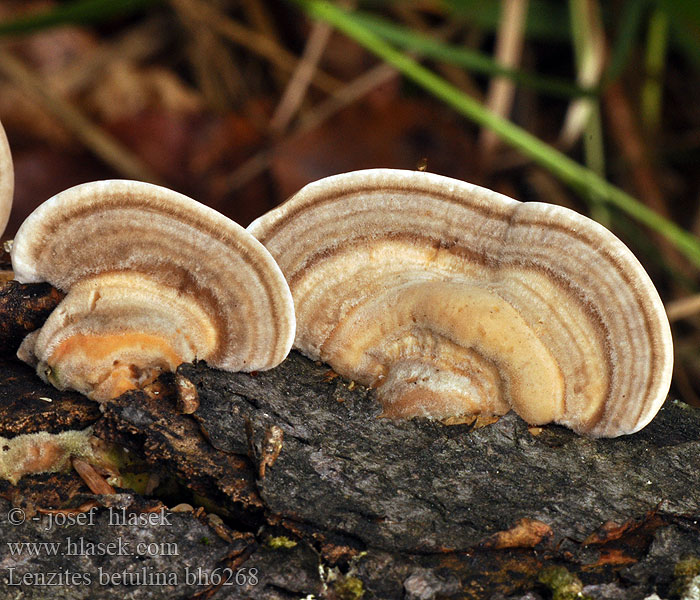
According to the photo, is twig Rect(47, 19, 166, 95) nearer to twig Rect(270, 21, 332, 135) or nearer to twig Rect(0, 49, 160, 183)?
twig Rect(0, 49, 160, 183)

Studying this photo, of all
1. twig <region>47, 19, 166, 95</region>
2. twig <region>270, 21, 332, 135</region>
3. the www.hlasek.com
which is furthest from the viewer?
twig <region>47, 19, 166, 95</region>

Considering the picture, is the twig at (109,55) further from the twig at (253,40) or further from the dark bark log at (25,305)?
the dark bark log at (25,305)

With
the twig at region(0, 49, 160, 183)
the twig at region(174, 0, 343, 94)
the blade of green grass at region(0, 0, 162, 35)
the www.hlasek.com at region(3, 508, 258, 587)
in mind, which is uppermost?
the twig at region(174, 0, 343, 94)

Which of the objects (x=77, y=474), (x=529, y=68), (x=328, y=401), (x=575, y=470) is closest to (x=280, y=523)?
(x=328, y=401)

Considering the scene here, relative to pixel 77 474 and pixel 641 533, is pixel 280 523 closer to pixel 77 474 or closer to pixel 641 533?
pixel 77 474

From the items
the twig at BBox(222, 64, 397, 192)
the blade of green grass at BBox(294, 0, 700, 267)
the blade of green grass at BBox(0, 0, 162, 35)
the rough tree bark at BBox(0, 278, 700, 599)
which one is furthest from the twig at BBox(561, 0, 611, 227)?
the rough tree bark at BBox(0, 278, 700, 599)

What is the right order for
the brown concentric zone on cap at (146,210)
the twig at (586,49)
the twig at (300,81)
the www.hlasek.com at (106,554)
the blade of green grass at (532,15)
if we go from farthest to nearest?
the twig at (300,81)
the blade of green grass at (532,15)
the twig at (586,49)
the brown concentric zone on cap at (146,210)
the www.hlasek.com at (106,554)

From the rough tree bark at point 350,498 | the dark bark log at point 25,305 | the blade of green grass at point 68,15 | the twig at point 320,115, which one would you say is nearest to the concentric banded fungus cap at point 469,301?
the rough tree bark at point 350,498

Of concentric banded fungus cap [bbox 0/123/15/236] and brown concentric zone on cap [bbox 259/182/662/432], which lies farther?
concentric banded fungus cap [bbox 0/123/15/236]
